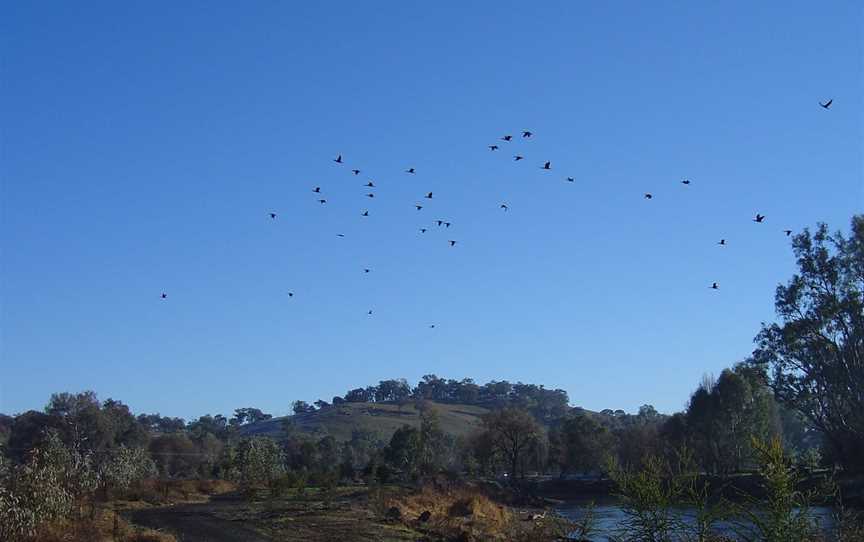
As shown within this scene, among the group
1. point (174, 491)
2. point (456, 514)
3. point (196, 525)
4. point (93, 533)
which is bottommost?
point (196, 525)

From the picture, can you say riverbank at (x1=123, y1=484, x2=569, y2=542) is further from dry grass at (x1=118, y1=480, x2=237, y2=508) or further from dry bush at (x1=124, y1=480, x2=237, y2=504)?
dry bush at (x1=124, y1=480, x2=237, y2=504)

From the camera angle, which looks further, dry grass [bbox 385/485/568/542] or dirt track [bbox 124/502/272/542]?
dry grass [bbox 385/485/568/542]

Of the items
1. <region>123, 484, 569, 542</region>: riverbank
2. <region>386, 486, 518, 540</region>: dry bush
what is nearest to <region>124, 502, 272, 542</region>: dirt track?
<region>123, 484, 569, 542</region>: riverbank

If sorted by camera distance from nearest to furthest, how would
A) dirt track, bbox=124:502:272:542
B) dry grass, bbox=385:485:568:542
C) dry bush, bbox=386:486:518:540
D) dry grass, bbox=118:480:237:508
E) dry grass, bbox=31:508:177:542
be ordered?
dry grass, bbox=31:508:177:542 → dirt track, bbox=124:502:272:542 → dry grass, bbox=385:485:568:542 → dry bush, bbox=386:486:518:540 → dry grass, bbox=118:480:237:508

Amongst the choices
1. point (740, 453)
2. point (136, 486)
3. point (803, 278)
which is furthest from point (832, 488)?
point (740, 453)

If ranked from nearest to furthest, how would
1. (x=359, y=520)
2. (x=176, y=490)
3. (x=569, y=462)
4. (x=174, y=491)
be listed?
(x=359, y=520)
(x=174, y=491)
(x=176, y=490)
(x=569, y=462)

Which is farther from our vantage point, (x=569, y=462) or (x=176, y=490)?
(x=569, y=462)

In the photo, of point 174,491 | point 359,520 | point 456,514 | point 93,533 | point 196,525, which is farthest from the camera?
point 174,491

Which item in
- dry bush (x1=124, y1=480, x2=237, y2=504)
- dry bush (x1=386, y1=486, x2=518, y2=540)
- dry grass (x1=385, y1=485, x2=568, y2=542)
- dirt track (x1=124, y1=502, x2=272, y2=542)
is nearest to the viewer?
dirt track (x1=124, y1=502, x2=272, y2=542)

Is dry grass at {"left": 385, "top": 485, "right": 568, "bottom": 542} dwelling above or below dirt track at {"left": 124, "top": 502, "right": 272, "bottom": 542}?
above

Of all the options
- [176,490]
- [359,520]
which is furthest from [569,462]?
[359,520]

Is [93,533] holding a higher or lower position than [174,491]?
lower

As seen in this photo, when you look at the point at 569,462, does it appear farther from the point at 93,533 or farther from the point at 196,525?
the point at 93,533

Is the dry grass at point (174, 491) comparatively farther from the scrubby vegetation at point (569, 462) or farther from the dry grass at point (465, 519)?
the dry grass at point (465, 519)
